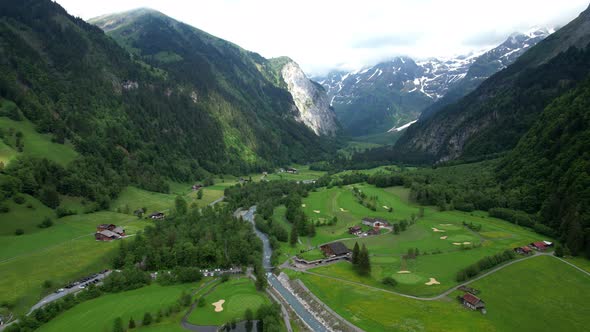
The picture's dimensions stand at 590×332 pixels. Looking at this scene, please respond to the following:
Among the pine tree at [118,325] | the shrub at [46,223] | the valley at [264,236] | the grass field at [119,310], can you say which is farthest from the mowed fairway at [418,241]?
the shrub at [46,223]

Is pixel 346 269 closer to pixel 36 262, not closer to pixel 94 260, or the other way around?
pixel 94 260

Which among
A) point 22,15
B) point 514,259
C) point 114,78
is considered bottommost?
point 514,259

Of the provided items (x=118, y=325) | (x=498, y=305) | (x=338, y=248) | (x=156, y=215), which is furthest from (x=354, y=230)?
(x=118, y=325)

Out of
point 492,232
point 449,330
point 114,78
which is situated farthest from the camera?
point 114,78

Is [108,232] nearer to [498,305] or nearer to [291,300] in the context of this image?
[291,300]

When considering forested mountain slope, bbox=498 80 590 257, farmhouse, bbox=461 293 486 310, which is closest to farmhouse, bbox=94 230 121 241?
farmhouse, bbox=461 293 486 310

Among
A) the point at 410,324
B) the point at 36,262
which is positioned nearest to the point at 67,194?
the point at 36,262
